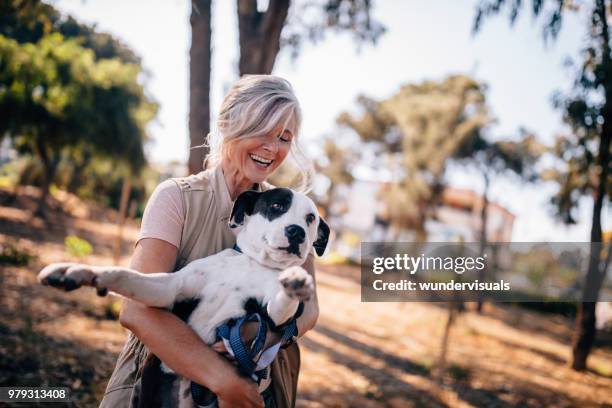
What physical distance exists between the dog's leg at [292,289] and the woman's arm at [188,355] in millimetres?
269

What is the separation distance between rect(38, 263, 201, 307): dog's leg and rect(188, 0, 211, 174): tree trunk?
8.83 feet

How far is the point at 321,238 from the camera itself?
2047 millimetres

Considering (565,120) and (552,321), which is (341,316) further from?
(552,321)

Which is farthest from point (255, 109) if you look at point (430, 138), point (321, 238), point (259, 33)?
point (430, 138)

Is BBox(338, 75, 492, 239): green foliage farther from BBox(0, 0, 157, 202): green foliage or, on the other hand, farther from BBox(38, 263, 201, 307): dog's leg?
BBox(38, 263, 201, 307): dog's leg

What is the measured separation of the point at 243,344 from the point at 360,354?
6.74 m

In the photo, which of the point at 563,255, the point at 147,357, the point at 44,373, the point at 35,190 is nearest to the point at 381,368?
the point at 44,373

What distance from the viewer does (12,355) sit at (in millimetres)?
4855

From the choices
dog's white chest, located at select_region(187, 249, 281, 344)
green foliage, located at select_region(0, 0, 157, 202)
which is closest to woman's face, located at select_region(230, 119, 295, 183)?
dog's white chest, located at select_region(187, 249, 281, 344)

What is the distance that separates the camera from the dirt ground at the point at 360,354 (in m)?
5.15

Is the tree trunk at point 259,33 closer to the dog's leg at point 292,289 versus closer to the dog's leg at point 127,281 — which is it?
the dog's leg at point 127,281

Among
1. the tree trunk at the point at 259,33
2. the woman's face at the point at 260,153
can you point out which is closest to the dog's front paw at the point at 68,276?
the woman's face at the point at 260,153

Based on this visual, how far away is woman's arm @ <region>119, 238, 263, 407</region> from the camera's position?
1538 millimetres

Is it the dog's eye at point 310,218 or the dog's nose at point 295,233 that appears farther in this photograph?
the dog's eye at point 310,218
